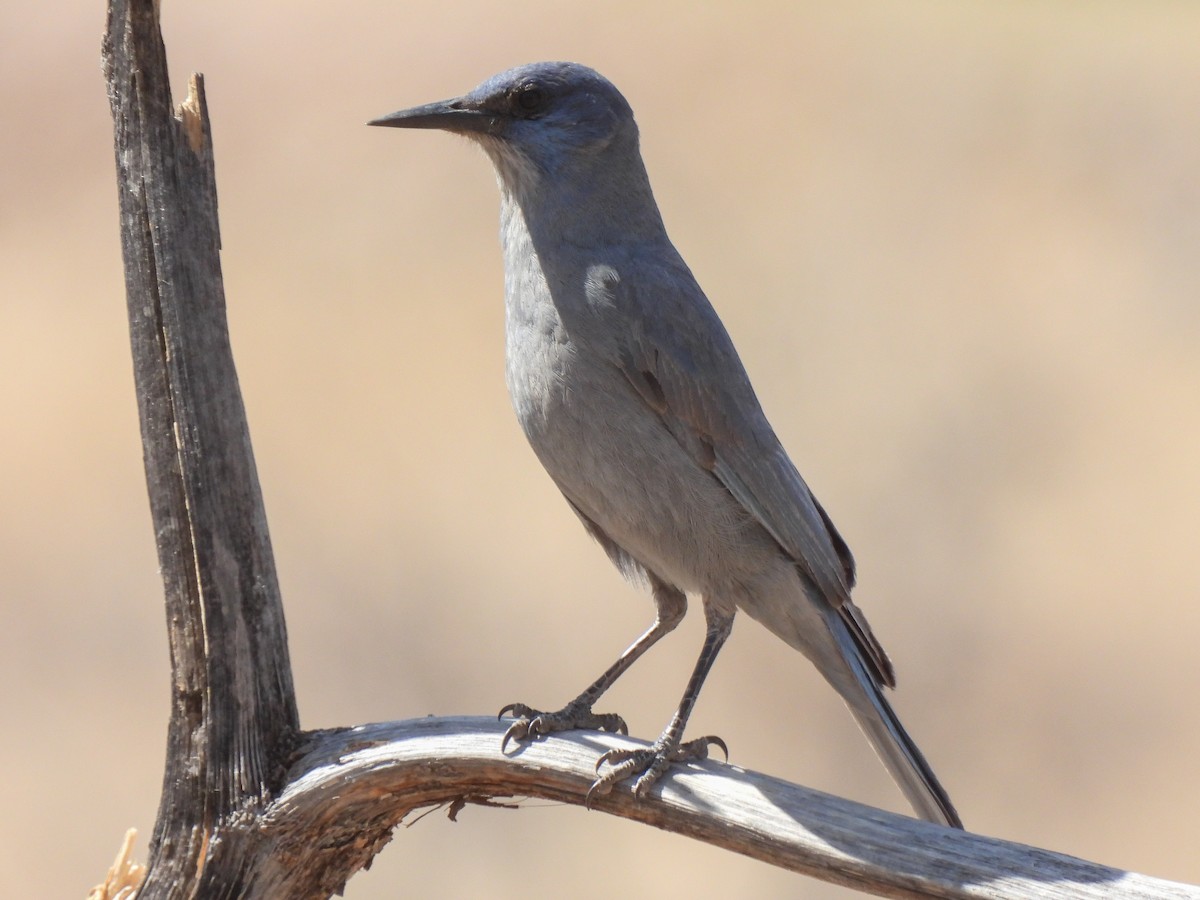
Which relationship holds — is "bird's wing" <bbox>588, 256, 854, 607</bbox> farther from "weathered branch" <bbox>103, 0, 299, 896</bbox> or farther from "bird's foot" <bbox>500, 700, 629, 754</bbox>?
"weathered branch" <bbox>103, 0, 299, 896</bbox>

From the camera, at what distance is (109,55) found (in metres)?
3.66

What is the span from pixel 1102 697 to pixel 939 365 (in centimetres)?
348

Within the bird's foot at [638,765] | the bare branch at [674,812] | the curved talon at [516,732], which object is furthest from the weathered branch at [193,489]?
the bird's foot at [638,765]

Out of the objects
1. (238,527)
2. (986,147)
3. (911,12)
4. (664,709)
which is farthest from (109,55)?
(911,12)

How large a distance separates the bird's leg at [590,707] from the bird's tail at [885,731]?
0.66m

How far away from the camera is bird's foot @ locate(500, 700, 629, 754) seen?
3927mm

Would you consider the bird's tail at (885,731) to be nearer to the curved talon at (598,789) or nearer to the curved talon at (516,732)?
the curved talon at (598,789)

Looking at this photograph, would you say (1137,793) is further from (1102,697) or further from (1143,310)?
(1143,310)

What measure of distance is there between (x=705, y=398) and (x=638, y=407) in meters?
0.26

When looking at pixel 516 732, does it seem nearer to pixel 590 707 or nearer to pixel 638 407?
pixel 590 707

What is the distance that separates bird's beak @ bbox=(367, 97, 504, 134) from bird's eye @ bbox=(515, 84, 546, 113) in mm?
94

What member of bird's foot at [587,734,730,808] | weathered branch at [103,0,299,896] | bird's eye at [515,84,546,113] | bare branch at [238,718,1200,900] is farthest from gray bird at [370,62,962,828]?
weathered branch at [103,0,299,896]

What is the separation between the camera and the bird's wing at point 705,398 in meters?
4.31

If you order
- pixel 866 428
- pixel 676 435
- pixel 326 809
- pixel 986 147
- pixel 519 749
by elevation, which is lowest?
pixel 326 809
